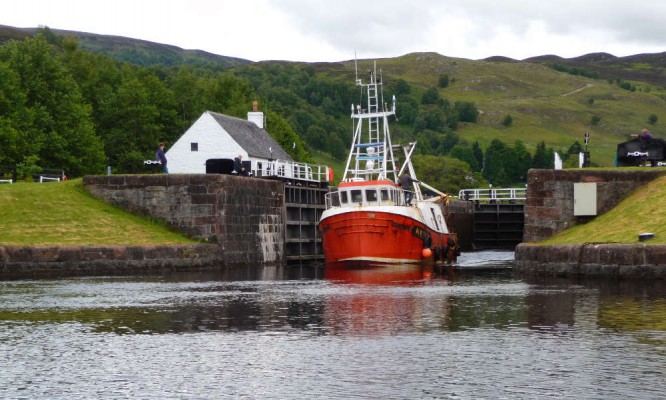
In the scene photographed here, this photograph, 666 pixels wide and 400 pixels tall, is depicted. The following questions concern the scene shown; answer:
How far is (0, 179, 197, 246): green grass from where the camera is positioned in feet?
178

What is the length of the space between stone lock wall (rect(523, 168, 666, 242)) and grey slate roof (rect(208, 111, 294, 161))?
28.4 meters

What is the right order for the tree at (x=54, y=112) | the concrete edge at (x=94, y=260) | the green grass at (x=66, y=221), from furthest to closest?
the tree at (x=54, y=112)
the green grass at (x=66, y=221)
the concrete edge at (x=94, y=260)

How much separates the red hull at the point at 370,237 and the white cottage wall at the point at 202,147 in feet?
66.4

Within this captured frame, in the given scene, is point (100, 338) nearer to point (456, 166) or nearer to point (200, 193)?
point (200, 193)

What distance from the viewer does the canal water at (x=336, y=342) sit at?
19.9 m

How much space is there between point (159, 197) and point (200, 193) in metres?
2.53

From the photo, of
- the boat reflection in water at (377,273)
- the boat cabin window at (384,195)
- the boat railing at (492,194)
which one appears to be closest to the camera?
the boat reflection in water at (377,273)

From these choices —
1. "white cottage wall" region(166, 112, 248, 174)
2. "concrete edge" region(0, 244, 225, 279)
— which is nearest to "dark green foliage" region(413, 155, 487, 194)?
"white cottage wall" region(166, 112, 248, 174)

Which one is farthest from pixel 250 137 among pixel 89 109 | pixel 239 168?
pixel 89 109

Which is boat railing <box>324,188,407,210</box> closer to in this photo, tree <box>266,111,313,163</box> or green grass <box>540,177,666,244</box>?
green grass <box>540,177,666,244</box>

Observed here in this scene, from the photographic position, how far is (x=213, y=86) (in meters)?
133

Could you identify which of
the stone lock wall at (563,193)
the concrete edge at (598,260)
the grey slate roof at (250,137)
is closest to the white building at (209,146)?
the grey slate roof at (250,137)

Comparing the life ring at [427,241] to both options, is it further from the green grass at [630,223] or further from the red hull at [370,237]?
the green grass at [630,223]

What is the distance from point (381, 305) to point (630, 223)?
19737mm
